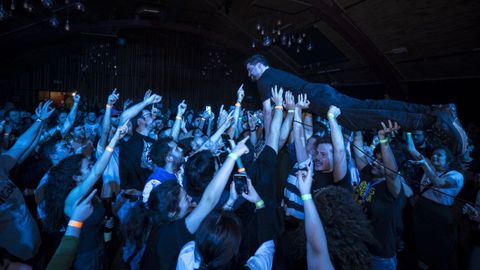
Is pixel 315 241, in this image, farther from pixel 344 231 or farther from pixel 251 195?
pixel 251 195

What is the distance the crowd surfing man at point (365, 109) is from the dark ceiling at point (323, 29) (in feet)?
17.4

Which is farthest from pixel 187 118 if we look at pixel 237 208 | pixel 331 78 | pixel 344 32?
pixel 237 208

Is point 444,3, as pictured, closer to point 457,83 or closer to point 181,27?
point 457,83

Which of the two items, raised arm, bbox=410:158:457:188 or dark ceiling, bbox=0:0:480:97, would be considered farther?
dark ceiling, bbox=0:0:480:97

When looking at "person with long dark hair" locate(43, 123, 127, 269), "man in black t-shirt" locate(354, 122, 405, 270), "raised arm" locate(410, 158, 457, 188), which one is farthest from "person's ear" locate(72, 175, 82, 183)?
"raised arm" locate(410, 158, 457, 188)

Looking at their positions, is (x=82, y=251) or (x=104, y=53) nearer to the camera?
(x=82, y=251)

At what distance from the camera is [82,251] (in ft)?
6.73

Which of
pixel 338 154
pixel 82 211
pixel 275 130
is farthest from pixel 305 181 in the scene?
pixel 82 211

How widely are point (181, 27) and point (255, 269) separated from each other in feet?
37.4

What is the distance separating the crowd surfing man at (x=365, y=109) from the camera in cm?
219

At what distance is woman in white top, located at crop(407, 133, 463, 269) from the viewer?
3.12 metres

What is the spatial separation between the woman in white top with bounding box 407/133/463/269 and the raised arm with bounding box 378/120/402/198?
3.28 feet

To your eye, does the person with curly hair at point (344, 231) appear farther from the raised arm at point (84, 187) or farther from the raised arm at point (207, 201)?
the raised arm at point (84, 187)

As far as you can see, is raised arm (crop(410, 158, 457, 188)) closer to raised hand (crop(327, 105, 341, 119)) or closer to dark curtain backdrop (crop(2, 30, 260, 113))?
raised hand (crop(327, 105, 341, 119))
